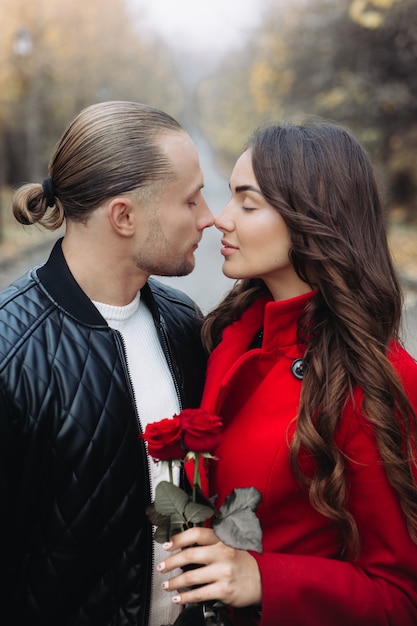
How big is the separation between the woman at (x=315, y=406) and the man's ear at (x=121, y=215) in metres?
0.33

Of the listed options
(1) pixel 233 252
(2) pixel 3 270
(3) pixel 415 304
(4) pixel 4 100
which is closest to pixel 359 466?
(1) pixel 233 252

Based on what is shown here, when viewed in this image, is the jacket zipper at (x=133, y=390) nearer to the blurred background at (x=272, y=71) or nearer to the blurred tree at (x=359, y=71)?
the blurred background at (x=272, y=71)

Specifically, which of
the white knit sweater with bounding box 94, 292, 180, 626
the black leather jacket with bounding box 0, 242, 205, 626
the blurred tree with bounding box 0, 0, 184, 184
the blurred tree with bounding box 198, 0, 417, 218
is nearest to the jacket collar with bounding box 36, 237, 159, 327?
the black leather jacket with bounding box 0, 242, 205, 626

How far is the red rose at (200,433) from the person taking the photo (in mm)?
1498

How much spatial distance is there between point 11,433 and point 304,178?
116 cm

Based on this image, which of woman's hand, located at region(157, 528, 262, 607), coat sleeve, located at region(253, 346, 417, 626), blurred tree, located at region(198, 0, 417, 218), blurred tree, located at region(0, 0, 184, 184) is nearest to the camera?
woman's hand, located at region(157, 528, 262, 607)

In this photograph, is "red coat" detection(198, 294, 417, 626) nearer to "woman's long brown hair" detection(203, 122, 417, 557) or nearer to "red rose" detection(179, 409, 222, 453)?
"woman's long brown hair" detection(203, 122, 417, 557)

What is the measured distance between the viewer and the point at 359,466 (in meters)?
1.86

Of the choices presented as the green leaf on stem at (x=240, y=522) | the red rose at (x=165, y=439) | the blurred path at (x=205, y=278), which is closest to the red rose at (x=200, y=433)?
the red rose at (x=165, y=439)

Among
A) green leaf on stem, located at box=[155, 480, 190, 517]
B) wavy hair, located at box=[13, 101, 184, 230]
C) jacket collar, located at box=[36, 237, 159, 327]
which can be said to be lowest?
green leaf on stem, located at box=[155, 480, 190, 517]

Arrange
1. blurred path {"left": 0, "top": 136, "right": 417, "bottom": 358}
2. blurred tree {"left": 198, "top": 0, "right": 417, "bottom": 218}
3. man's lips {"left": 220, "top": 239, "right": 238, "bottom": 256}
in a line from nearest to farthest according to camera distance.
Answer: man's lips {"left": 220, "top": 239, "right": 238, "bottom": 256}, blurred path {"left": 0, "top": 136, "right": 417, "bottom": 358}, blurred tree {"left": 198, "top": 0, "right": 417, "bottom": 218}

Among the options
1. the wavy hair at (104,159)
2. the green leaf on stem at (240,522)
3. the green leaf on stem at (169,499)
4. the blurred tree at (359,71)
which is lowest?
the green leaf on stem at (240,522)

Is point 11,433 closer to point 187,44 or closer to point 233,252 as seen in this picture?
point 233,252

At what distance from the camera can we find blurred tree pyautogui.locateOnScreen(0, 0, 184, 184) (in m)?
19.8
